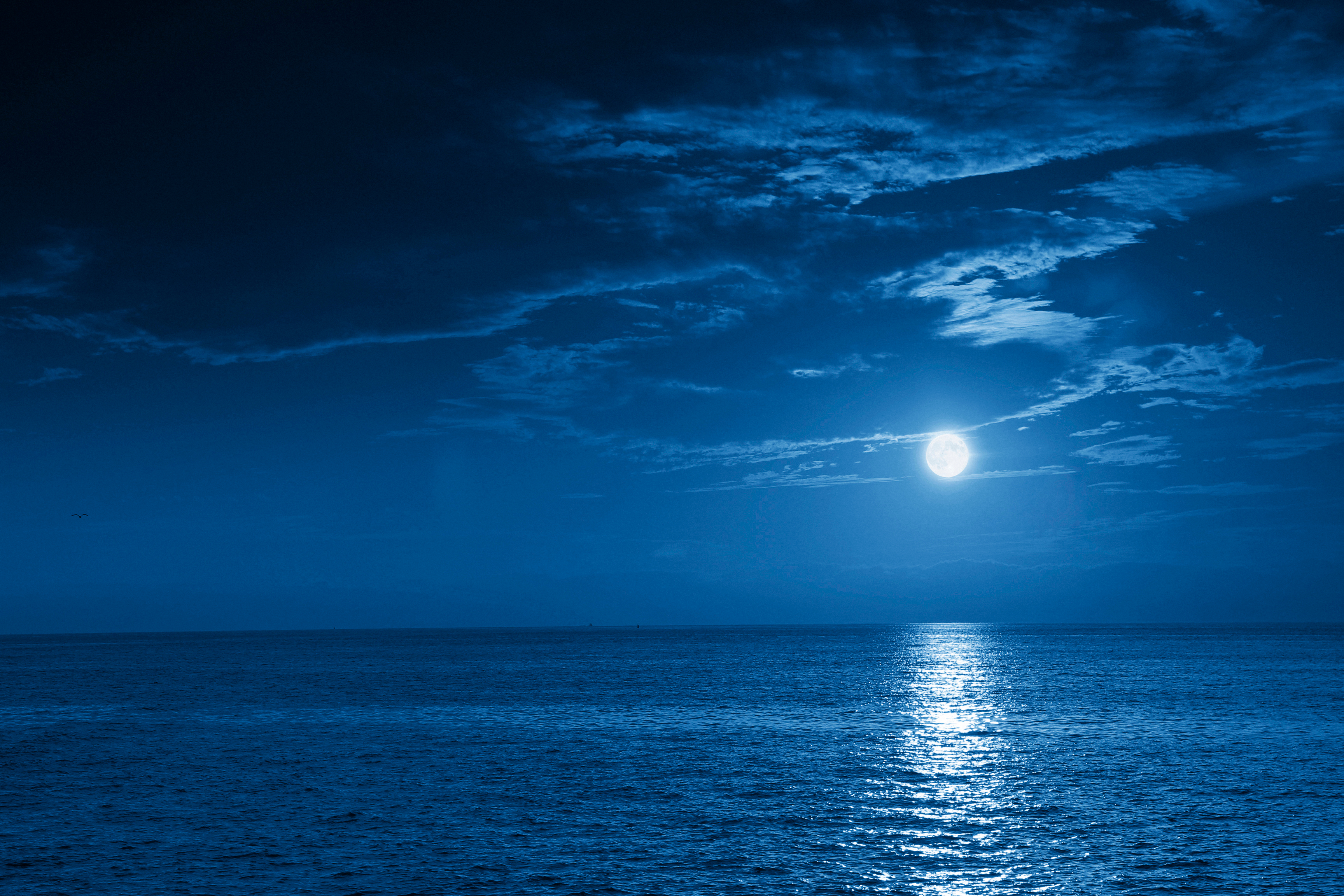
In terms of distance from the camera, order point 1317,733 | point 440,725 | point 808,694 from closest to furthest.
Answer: point 1317,733, point 440,725, point 808,694

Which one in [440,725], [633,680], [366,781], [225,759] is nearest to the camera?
[366,781]

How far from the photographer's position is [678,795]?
128 ft

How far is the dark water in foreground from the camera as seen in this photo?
90.7ft

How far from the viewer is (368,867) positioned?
28.5 meters

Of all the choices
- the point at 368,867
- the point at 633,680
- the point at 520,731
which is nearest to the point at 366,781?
the point at 368,867

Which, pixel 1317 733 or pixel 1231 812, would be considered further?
pixel 1317 733

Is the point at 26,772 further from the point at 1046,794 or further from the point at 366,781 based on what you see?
the point at 1046,794

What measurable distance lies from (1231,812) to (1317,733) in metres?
29.7

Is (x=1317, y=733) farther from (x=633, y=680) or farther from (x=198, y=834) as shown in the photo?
(x=633, y=680)

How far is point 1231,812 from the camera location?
3538 centimetres

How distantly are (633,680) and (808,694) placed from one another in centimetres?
2844

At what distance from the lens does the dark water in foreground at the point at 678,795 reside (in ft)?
90.7

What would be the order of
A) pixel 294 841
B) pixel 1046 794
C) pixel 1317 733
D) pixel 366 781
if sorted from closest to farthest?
pixel 294 841 < pixel 1046 794 < pixel 366 781 < pixel 1317 733

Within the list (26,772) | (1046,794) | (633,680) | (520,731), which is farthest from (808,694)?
(26,772)
